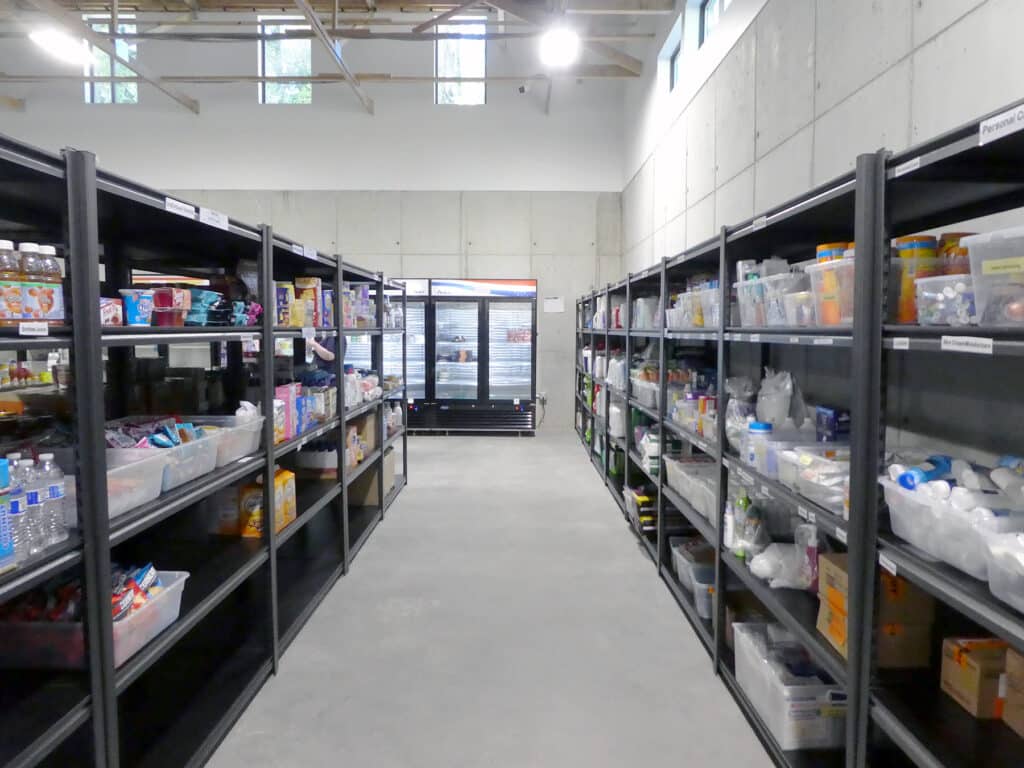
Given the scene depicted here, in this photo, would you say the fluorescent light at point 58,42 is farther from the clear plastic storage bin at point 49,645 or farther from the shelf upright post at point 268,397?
the clear plastic storage bin at point 49,645

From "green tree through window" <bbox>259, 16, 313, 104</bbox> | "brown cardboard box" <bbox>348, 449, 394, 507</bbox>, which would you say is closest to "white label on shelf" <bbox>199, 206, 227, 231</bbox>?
"brown cardboard box" <bbox>348, 449, 394, 507</bbox>

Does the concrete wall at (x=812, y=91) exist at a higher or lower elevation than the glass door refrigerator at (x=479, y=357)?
higher

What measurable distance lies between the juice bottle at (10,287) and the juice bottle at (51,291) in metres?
0.06

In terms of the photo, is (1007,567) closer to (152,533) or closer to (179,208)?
(179,208)

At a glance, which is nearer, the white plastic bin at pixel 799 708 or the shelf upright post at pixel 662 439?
the white plastic bin at pixel 799 708

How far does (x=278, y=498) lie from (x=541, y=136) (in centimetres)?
784

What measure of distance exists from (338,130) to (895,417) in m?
8.96

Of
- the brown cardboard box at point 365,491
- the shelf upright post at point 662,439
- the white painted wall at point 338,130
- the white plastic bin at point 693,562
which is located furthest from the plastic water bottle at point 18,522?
the white painted wall at point 338,130

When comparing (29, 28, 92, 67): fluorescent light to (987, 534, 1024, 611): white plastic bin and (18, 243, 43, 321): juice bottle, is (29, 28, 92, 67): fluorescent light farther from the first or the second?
(987, 534, 1024, 611): white plastic bin

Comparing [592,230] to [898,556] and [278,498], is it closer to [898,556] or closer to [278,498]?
[278,498]

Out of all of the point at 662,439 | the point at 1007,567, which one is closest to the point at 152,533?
the point at 662,439

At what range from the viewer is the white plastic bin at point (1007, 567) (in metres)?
1.21

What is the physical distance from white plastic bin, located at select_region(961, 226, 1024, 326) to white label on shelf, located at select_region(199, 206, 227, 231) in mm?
2250

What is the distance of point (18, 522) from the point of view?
1474 millimetres
